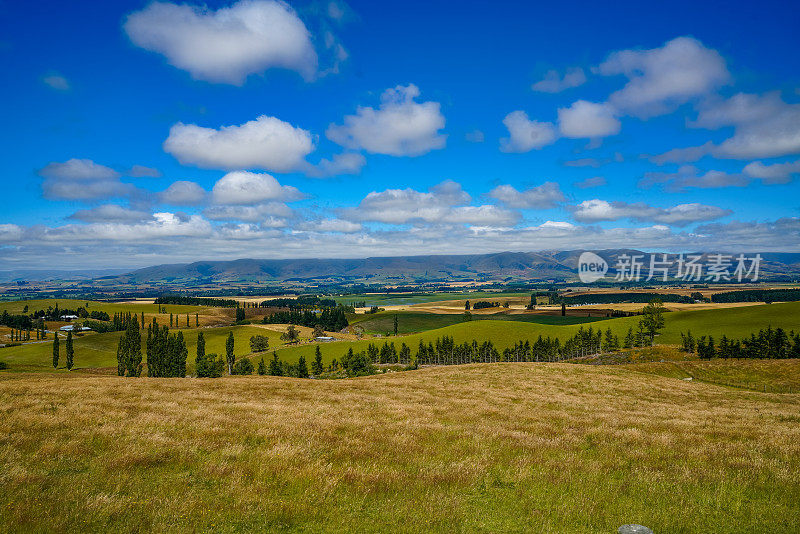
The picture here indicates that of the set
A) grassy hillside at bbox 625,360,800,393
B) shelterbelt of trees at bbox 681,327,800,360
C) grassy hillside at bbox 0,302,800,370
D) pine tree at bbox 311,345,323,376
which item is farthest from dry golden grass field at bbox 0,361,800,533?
grassy hillside at bbox 0,302,800,370

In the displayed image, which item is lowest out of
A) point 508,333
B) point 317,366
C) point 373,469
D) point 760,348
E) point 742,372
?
point 317,366

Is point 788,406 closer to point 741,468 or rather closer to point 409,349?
point 741,468

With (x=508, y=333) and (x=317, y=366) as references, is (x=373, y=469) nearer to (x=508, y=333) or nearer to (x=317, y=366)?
(x=317, y=366)

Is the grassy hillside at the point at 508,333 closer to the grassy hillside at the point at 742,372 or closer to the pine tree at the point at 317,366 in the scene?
the pine tree at the point at 317,366

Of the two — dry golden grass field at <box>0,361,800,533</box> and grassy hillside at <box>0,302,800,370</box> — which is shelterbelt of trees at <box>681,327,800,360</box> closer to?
grassy hillside at <box>0,302,800,370</box>

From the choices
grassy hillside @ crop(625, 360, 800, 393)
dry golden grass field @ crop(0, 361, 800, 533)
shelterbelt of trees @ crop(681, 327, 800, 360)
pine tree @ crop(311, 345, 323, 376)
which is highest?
dry golden grass field @ crop(0, 361, 800, 533)

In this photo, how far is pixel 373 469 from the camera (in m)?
12.2

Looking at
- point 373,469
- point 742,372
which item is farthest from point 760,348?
point 373,469

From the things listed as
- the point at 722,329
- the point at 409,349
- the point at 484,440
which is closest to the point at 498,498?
the point at 484,440

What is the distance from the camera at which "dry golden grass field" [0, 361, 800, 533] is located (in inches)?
366

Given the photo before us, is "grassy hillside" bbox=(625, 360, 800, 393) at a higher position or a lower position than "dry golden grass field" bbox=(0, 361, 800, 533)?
lower

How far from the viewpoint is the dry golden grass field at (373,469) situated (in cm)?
930

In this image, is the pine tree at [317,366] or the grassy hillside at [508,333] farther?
the grassy hillside at [508,333]

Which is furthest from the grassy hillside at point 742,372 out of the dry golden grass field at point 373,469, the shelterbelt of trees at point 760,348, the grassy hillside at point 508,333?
the grassy hillside at point 508,333
